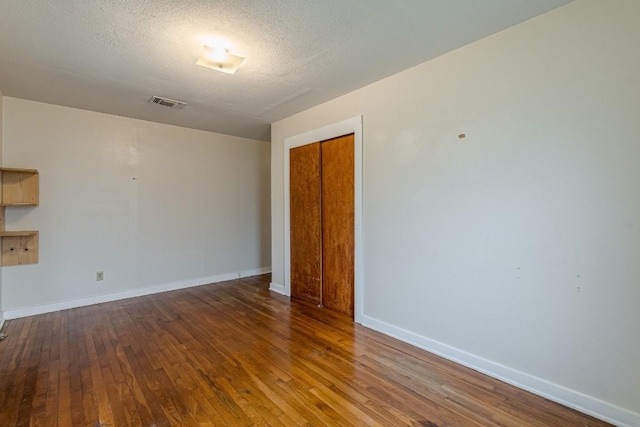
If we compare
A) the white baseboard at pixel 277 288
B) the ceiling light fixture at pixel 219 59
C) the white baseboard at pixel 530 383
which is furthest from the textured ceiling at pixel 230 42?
the white baseboard at pixel 277 288

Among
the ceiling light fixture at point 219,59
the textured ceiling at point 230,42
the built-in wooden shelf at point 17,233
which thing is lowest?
the built-in wooden shelf at point 17,233

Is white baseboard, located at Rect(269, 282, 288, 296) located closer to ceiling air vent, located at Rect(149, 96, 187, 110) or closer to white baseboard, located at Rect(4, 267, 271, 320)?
white baseboard, located at Rect(4, 267, 271, 320)

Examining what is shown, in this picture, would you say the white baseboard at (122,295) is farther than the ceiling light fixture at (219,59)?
Yes

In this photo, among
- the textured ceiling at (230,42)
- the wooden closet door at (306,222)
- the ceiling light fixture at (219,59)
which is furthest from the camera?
the wooden closet door at (306,222)

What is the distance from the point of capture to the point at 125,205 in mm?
4102

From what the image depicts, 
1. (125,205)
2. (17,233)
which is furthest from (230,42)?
(17,233)

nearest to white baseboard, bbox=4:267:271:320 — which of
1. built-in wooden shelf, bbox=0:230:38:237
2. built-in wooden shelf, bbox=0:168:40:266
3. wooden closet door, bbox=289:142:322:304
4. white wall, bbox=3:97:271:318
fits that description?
white wall, bbox=3:97:271:318

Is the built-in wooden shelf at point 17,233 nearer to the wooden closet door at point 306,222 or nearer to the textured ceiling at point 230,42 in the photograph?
the textured ceiling at point 230,42

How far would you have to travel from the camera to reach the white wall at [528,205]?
169cm

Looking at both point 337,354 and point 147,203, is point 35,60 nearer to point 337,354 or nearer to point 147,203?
point 147,203

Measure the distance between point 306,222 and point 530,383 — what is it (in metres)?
2.69

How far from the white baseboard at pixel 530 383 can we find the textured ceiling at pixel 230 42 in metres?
2.39

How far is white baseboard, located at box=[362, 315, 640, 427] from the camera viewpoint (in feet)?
5.57

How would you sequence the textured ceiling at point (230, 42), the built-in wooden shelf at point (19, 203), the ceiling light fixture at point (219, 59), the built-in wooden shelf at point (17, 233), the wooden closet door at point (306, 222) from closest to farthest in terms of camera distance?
1. the textured ceiling at point (230, 42)
2. the ceiling light fixture at point (219, 59)
3. the built-in wooden shelf at point (17, 233)
4. the built-in wooden shelf at point (19, 203)
5. the wooden closet door at point (306, 222)
